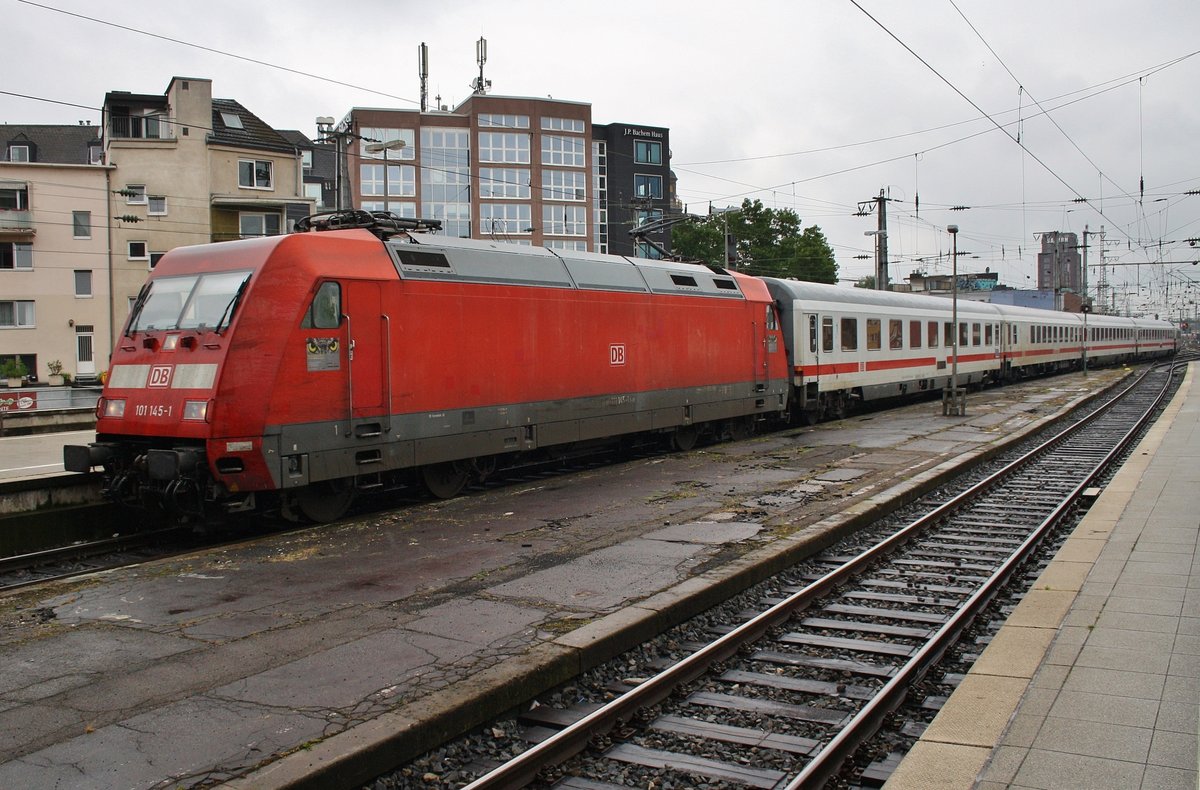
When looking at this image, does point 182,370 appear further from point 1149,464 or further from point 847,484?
point 1149,464

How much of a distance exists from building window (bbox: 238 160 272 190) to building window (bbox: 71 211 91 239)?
7.01 meters

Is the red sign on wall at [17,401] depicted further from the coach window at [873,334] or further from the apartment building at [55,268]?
the apartment building at [55,268]

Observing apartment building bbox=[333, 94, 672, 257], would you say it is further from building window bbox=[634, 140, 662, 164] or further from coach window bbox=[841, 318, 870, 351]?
coach window bbox=[841, 318, 870, 351]

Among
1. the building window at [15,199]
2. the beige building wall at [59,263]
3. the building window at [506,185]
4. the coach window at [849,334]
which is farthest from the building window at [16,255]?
the coach window at [849,334]

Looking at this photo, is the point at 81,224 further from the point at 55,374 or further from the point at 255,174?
the point at 255,174

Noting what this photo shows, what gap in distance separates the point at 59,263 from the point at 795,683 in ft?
154

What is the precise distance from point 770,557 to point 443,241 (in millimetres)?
6254

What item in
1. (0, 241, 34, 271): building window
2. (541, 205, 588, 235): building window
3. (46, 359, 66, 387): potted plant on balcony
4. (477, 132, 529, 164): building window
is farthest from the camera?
(541, 205, 588, 235): building window

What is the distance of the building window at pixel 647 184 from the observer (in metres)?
71.5

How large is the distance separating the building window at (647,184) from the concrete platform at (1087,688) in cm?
6424

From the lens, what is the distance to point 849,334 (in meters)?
24.8

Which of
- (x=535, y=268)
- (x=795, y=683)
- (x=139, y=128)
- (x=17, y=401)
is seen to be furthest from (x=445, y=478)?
(x=139, y=128)

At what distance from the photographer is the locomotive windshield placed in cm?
1009

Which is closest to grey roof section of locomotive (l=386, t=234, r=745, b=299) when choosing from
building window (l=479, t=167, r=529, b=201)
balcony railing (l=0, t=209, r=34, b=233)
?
balcony railing (l=0, t=209, r=34, b=233)
